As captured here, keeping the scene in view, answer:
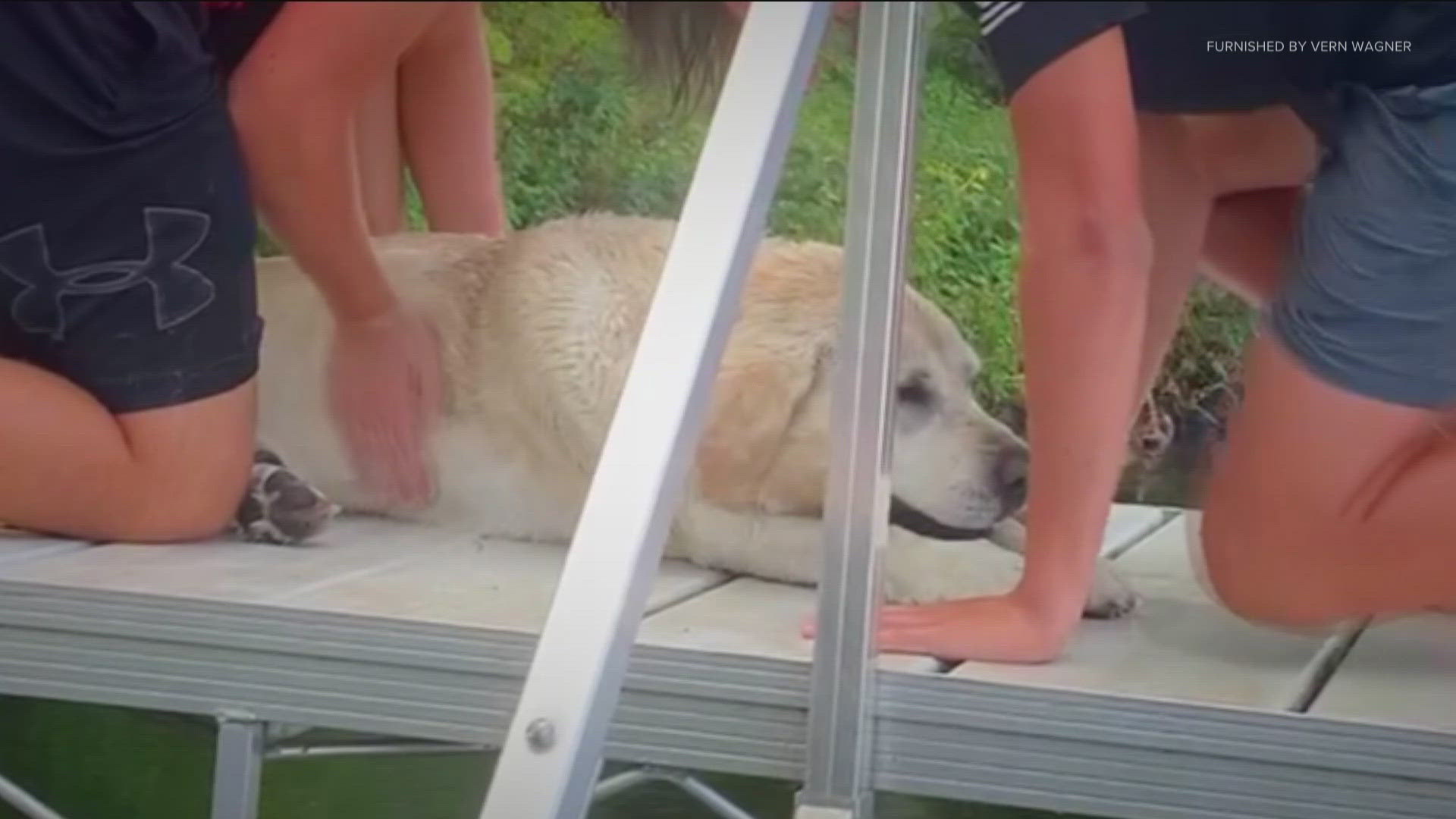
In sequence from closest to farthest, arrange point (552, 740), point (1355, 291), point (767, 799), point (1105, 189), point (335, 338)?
point (552, 740) < point (1105, 189) < point (1355, 291) < point (335, 338) < point (767, 799)

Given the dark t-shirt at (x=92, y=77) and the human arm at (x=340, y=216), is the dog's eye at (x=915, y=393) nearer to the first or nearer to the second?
the human arm at (x=340, y=216)

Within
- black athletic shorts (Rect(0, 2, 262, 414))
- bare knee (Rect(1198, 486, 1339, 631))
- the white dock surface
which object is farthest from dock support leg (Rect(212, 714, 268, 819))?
bare knee (Rect(1198, 486, 1339, 631))

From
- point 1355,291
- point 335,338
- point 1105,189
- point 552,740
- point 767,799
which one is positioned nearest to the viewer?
point 552,740

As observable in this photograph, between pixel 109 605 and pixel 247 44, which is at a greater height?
pixel 247 44

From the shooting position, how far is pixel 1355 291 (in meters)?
1.15

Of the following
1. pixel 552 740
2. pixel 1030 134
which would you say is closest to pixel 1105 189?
pixel 1030 134

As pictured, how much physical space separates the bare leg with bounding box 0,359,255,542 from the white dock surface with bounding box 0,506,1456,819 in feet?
0.10

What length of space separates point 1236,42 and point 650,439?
40cm

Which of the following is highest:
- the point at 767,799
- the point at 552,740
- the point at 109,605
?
the point at 552,740

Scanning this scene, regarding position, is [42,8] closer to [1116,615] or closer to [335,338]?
[335,338]

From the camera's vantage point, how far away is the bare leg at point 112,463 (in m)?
1.37

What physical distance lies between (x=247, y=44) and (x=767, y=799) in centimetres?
66

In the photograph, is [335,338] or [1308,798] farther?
[335,338]

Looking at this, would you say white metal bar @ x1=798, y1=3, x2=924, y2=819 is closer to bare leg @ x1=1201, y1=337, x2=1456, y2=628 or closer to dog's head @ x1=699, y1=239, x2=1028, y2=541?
dog's head @ x1=699, y1=239, x2=1028, y2=541
